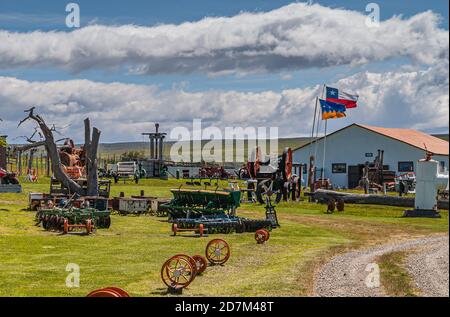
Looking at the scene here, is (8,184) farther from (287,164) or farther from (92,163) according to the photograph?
(287,164)

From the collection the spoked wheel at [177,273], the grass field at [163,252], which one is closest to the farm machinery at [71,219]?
the grass field at [163,252]

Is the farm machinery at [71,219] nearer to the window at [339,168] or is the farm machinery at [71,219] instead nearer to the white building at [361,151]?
the white building at [361,151]

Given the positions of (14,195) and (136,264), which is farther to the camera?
(14,195)

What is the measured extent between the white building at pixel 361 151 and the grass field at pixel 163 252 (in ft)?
91.4

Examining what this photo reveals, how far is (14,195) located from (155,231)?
63.1 feet

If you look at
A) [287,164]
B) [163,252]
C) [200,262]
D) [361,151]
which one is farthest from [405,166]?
[200,262]

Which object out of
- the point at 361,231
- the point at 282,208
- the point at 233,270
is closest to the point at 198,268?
the point at 233,270

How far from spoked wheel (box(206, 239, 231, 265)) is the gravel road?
8.23 feet

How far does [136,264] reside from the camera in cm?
1756

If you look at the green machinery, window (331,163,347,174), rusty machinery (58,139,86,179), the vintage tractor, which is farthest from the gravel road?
window (331,163,347,174)

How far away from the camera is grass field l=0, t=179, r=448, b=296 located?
14578 millimetres

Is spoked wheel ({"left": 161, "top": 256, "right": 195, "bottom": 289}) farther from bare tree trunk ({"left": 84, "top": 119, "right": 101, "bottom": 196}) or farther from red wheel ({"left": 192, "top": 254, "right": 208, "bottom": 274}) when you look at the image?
A: bare tree trunk ({"left": 84, "top": 119, "right": 101, "bottom": 196})

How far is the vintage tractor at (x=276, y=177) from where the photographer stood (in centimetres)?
3922

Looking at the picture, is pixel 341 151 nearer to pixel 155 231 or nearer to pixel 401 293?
pixel 155 231
